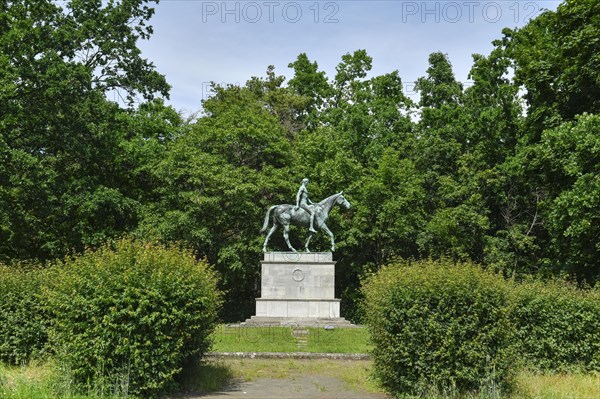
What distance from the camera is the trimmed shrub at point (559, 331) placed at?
12.4 m

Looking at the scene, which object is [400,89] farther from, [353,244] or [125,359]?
[125,359]

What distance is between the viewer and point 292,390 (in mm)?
11375

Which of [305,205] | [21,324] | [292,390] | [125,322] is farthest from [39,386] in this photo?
[305,205]

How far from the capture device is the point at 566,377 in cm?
1184

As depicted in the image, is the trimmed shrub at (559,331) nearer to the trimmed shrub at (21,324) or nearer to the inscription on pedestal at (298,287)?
the trimmed shrub at (21,324)

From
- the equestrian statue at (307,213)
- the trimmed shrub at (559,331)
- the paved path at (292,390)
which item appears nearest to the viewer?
the paved path at (292,390)

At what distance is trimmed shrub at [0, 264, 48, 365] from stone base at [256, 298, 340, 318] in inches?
535

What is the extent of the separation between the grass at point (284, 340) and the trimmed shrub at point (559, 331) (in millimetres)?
5012

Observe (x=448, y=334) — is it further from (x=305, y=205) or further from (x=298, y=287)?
(x=305, y=205)

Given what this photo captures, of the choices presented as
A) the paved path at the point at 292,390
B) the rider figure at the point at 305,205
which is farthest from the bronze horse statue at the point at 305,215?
the paved path at the point at 292,390

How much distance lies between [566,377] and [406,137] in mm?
24162

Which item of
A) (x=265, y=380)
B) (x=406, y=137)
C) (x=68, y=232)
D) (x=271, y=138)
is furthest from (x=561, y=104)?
(x=68, y=232)

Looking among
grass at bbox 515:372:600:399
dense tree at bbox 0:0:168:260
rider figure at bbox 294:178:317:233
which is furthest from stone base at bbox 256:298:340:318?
grass at bbox 515:372:600:399

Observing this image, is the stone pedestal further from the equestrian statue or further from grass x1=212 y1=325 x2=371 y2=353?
grass x1=212 y1=325 x2=371 y2=353
